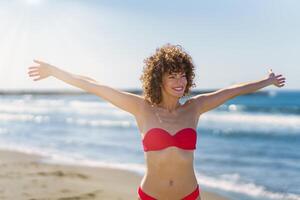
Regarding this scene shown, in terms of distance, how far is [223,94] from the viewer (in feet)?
13.4

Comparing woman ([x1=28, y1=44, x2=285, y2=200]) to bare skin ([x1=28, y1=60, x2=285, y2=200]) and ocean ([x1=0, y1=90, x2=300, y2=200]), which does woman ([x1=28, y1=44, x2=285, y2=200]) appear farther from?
ocean ([x1=0, y1=90, x2=300, y2=200])

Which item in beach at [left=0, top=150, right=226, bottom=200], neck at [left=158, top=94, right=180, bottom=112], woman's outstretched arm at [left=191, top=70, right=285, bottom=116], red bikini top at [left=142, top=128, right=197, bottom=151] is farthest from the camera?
beach at [left=0, top=150, right=226, bottom=200]

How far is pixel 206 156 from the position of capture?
50.9ft

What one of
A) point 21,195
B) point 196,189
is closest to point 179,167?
point 196,189

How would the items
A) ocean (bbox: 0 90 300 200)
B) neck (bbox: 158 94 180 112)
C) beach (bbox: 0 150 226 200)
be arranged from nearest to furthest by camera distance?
neck (bbox: 158 94 180 112) < beach (bbox: 0 150 226 200) < ocean (bbox: 0 90 300 200)

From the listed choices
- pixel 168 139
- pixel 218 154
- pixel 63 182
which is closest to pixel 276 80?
pixel 168 139

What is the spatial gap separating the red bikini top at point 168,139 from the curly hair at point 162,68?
0.28 meters

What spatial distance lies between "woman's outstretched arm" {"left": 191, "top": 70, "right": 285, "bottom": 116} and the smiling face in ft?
0.82

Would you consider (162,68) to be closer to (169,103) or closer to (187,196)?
(169,103)

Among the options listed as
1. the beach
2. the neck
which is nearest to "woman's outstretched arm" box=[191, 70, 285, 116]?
the neck

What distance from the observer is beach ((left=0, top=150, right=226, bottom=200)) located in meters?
9.03

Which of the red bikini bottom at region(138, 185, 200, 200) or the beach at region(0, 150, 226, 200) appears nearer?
the red bikini bottom at region(138, 185, 200, 200)

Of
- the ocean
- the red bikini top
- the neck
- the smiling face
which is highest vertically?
the smiling face

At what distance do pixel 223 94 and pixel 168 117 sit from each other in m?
0.51
